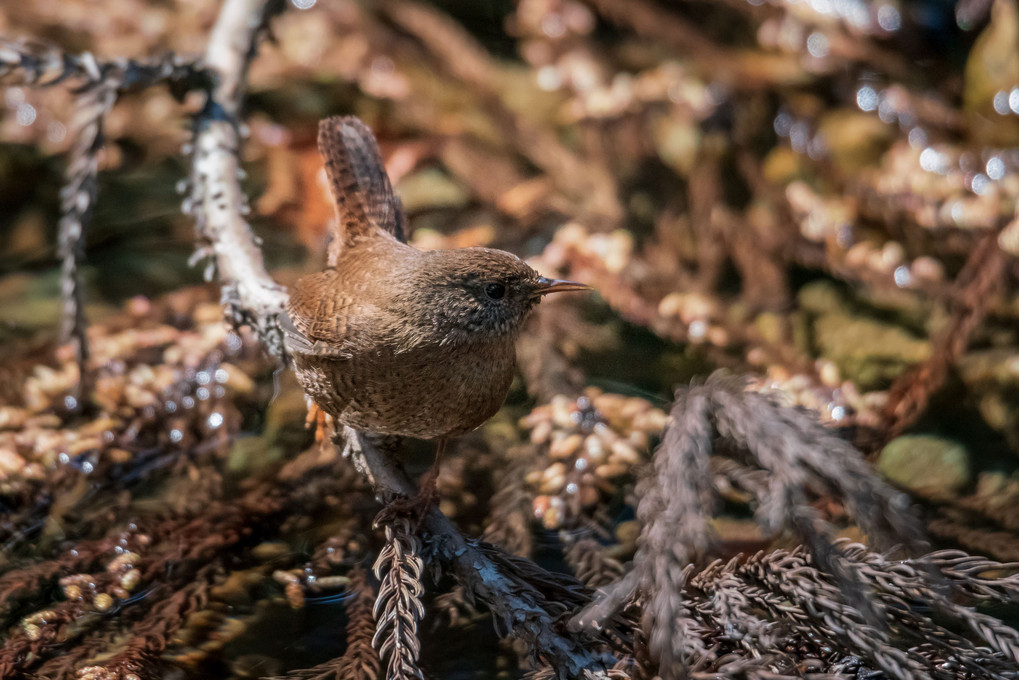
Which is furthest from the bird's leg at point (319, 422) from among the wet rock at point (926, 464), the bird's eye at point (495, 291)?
the wet rock at point (926, 464)

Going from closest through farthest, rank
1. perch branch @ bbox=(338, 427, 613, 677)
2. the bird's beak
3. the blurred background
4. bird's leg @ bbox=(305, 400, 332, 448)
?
perch branch @ bbox=(338, 427, 613, 677)
the bird's beak
bird's leg @ bbox=(305, 400, 332, 448)
the blurred background

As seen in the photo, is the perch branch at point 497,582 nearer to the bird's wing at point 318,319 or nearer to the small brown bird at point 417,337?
the small brown bird at point 417,337

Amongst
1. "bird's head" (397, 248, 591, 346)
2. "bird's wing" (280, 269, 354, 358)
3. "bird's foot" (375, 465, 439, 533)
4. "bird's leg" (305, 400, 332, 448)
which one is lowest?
"bird's leg" (305, 400, 332, 448)

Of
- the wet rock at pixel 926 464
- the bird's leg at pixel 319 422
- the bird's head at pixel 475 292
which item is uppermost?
the bird's head at pixel 475 292

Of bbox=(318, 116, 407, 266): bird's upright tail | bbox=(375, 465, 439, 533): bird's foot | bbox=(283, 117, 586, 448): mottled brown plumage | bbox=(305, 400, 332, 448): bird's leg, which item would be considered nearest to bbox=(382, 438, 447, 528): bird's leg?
bbox=(375, 465, 439, 533): bird's foot

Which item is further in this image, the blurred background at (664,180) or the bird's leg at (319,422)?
the blurred background at (664,180)

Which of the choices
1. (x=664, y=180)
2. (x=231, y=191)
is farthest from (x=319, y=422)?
(x=664, y=180)

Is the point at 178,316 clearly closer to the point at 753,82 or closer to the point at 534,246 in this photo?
the point at 534,246

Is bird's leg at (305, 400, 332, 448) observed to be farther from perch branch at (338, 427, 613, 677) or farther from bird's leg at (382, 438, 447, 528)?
bird's leg at (382, 438, 447, 528)

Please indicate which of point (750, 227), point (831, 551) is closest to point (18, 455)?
point (831, 551)
